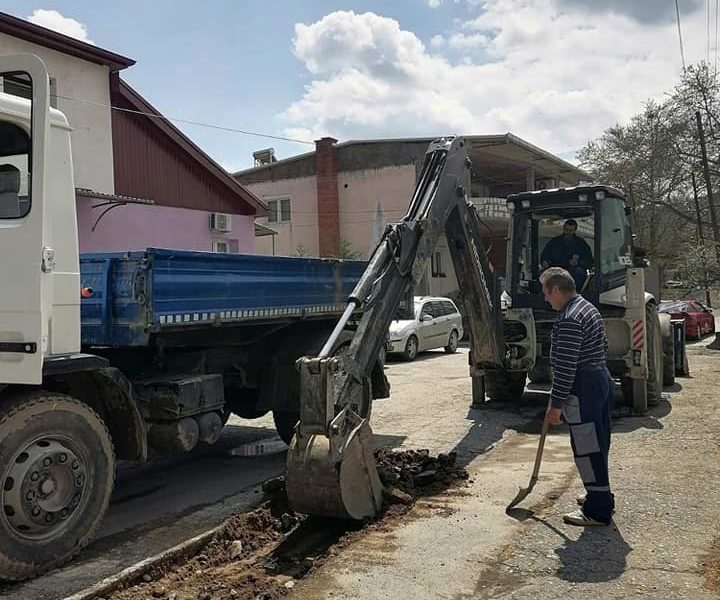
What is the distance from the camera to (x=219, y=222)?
19.3 m

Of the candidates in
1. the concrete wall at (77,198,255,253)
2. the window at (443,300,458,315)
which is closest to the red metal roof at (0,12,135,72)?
the concrete wall at (77,198,255,253)

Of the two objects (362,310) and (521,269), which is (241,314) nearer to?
(362,310)

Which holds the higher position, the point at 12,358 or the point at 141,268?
the point at 141,268

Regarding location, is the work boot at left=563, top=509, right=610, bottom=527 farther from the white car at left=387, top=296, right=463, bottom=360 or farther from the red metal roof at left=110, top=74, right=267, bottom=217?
the red metal roof at left=110, top=74, right=267, bottom=217

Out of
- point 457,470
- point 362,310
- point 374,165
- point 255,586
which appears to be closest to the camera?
point 255,586

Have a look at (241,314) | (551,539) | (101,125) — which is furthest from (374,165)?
(551,539)

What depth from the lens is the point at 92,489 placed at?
4.96m

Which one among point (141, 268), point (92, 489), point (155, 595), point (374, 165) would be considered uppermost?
point (374, 165)

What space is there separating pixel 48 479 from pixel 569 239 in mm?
7556

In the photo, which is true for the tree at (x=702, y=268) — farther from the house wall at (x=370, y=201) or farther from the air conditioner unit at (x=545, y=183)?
the air conditioner unit at (x=545, y=183)

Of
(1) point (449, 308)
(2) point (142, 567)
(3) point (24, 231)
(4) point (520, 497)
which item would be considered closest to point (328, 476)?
(2) point (142, 567)

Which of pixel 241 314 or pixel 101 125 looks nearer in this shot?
pixel 241 314

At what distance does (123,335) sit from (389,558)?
2610 mm

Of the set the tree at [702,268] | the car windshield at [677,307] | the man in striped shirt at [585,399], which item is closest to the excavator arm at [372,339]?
the man in striped shirt at [585,399]
